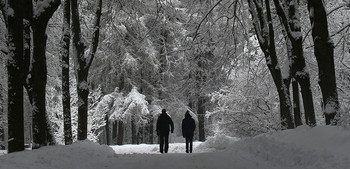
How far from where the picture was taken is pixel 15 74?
338 inches

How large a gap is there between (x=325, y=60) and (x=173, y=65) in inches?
884

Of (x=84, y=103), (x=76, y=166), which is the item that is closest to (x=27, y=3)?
(x=76, y=166)

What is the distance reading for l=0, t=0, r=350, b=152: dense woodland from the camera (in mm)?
10062

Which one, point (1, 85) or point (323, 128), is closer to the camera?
point (323, 128)

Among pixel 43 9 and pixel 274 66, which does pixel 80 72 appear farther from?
pixel 274 66

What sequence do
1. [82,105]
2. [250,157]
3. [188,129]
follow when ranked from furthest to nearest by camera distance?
[188,129] → [82,105] → [250,157]

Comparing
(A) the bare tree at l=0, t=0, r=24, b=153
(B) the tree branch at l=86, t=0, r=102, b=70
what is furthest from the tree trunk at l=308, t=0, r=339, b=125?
(B) the tree branch at l=86, t=0, r=102, b=70

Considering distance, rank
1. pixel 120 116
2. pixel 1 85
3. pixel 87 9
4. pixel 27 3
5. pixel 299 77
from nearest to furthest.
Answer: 1. pixel 27 3
2. pixel 299 77
3. pixel 1 85
4. pixel 87 9
5. pixel 120 116

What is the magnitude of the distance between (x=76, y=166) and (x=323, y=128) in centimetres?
586

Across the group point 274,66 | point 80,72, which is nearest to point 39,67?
point 80,72

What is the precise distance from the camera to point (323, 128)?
9.29 meters

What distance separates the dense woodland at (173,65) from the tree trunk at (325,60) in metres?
0.03

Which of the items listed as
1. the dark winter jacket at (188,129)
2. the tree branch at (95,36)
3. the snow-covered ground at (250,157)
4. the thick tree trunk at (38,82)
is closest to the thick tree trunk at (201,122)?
the dark winter jacket at (188,129)

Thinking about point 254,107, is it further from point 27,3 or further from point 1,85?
point 27,3
